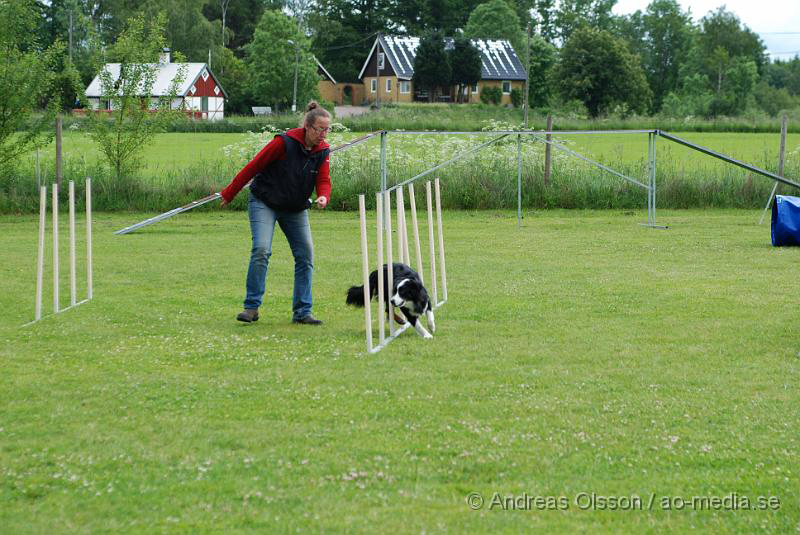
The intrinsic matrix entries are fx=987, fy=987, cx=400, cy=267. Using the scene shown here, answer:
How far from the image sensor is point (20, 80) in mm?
17969

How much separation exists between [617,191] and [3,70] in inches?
472

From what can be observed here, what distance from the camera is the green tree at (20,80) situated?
1797cm

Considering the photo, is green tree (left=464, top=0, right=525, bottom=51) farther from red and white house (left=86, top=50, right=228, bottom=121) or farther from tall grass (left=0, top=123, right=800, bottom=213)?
tall grass (left=0, top=123, right=800, bottom=213)

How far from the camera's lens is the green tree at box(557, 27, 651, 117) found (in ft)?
201

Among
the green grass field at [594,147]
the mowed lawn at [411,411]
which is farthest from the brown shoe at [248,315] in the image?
the green grass field at [594,147]

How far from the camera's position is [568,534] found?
154 inches

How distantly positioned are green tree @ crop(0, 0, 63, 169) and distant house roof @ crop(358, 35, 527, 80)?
5771cm

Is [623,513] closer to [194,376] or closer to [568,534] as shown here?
[568,534]

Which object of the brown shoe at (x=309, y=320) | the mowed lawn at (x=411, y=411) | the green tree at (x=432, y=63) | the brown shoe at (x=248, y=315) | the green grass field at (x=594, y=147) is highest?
the green tree at (x=432, y=63)

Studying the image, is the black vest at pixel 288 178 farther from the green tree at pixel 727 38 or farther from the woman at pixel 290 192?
the green tree at pixel 727 38

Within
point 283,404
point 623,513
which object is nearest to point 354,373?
point 283,404

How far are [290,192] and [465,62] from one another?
214 feet

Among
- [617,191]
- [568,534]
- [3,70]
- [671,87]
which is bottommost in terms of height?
[568,534]

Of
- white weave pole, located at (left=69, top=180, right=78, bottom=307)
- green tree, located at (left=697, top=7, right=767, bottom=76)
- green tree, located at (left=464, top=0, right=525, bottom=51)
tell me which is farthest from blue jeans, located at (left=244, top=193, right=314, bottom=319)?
green tree, located at (left=697, top=7, right=767, bottom=76)
